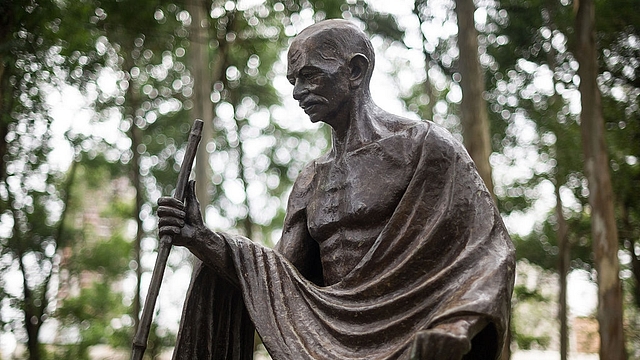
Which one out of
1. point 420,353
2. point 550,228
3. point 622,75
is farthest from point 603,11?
point 420,353

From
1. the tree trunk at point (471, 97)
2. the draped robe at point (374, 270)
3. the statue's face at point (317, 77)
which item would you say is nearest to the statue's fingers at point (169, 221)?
the draped robe at point (374, 270)

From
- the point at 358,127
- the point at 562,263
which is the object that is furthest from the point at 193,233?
the point at 562,263

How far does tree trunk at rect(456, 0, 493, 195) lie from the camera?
353 inches

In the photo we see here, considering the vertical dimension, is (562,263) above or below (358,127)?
below

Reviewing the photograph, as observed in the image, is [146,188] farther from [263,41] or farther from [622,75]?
[622,75]

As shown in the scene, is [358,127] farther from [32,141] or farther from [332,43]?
[32,141]

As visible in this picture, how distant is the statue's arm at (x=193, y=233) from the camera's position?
3.22 metres

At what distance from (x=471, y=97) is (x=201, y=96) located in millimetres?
5476

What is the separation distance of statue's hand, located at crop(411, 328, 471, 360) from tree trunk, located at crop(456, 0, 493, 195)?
635 cm

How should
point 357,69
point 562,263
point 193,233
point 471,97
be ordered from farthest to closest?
point 562,263
point 471,97
point 357,69
point 193,233

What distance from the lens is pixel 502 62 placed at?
45.3ft

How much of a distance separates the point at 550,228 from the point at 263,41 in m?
7.29

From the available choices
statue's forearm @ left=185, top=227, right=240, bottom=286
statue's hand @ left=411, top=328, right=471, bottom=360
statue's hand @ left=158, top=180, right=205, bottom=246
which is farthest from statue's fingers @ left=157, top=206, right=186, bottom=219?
statue's hand @ left=411, top=328, right=471, bottom=360

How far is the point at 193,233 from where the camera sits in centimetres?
329
